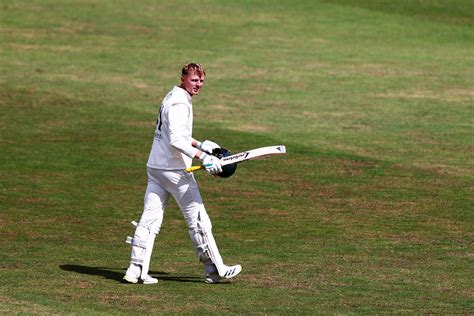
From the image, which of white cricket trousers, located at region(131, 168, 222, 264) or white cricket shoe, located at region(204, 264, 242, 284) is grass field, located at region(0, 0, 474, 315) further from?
white cricket trousers, located at region(131, 168, 222, 264)

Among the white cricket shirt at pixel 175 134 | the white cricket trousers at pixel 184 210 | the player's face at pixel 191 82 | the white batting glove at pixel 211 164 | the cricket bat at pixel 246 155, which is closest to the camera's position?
the white batting glove at pixel 211 164

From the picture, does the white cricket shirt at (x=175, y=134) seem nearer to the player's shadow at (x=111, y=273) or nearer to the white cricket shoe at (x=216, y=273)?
the white cricket shoe at (x=216, y=273)

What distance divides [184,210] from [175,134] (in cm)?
101

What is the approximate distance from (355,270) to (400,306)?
2132 mm

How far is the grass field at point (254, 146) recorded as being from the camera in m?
13.6

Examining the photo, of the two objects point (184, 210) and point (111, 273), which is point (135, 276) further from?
point (184, 210)

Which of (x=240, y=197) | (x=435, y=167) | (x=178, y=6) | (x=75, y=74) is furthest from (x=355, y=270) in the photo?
(x=178, y=6)

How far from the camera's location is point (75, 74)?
104 feet

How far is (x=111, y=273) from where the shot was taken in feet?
47.1

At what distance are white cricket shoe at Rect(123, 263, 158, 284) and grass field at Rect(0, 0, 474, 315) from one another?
0.16 m

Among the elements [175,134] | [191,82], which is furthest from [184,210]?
[191,82]

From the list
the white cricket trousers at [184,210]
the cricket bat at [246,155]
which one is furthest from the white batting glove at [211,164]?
the white cricket trousers at [184,210]

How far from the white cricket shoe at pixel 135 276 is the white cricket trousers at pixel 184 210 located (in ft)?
0.27

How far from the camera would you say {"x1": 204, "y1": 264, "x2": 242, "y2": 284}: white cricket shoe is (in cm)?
A: 1378
